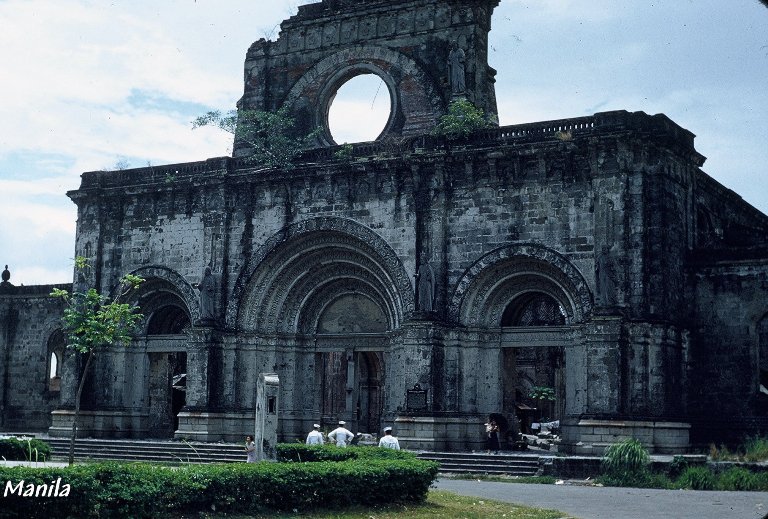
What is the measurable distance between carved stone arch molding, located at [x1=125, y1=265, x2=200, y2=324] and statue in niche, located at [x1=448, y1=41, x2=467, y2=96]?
10.4m

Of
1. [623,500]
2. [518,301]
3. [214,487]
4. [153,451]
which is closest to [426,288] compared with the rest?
[518,301]

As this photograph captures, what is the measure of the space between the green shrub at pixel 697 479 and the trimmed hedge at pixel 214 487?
7.19 metres

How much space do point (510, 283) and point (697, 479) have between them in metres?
8.78

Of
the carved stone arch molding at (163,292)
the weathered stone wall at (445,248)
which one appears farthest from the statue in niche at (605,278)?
the carved stone arch molding at (163,292)

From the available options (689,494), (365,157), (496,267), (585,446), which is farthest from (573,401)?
(365,157)

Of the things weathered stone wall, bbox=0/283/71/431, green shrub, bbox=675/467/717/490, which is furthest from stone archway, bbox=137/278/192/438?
green shrub, bbox=675/467/717/490

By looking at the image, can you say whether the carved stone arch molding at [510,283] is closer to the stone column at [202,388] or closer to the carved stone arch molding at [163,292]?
the stone column at [202,388]

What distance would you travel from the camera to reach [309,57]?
35906 millimetres

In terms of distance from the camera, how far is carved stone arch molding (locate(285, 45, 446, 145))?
1328 inches

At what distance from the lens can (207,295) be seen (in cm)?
3438

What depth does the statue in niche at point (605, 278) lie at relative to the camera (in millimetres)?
28609

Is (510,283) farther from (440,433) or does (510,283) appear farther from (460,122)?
(460,122)

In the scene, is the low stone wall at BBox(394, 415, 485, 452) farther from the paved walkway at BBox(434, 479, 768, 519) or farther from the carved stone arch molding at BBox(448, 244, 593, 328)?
the paved walkway at BBox(434, 479, 768, 519)

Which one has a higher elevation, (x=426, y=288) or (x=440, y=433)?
(x=426, y=288)
